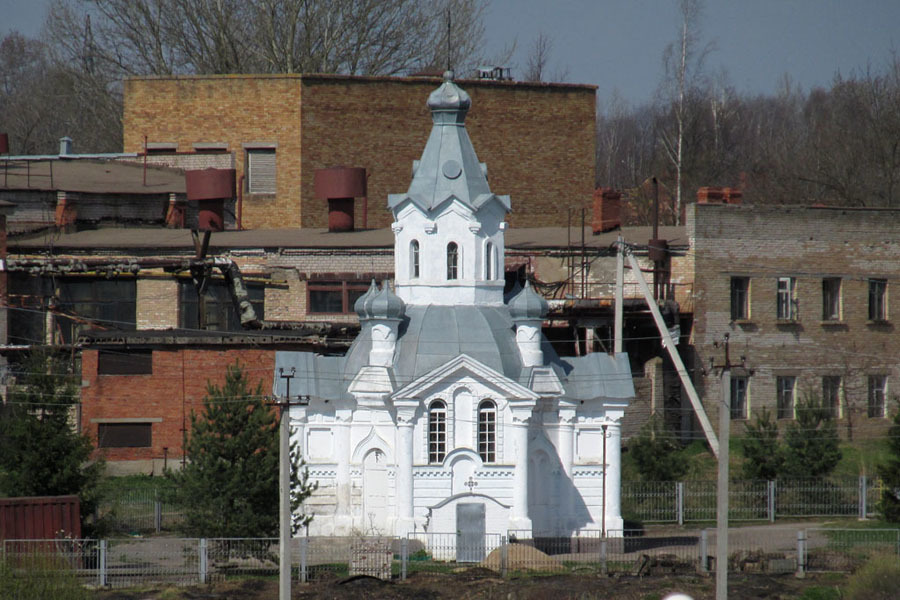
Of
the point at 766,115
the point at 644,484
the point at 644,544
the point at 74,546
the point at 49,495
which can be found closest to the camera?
the point at 74,546

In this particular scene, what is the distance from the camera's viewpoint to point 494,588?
1284 inches

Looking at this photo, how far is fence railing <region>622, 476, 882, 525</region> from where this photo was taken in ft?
136

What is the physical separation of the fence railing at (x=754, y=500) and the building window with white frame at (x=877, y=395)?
10.8m

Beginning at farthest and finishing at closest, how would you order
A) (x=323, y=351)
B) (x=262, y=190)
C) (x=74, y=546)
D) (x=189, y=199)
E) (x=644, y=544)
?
(x=262, y=190)
(x=189, y=199)
(x=323, y=351)
(x=644, y=544)
(x=74, y=546)

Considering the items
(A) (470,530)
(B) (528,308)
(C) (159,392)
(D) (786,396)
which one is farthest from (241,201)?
(A) (470,530)

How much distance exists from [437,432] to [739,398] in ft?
57.2

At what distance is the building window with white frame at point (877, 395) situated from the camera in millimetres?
53188

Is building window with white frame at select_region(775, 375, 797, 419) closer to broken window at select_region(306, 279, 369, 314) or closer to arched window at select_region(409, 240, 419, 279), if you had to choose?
broken window at select_region(306, 279, 369, 314)

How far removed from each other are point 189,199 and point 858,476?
25495 mm

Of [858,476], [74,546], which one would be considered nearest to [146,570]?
[74,546]

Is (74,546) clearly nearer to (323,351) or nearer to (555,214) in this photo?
(323,351)

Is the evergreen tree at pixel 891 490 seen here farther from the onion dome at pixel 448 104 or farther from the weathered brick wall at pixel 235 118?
the weathered brick wall at pixel 235 118

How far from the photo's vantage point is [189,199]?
189ft

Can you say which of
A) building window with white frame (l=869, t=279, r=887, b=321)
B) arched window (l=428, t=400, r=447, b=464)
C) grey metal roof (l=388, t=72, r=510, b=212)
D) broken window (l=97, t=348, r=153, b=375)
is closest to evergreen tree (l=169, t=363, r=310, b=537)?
arched window (l=428, t=400, r=447, b=464)
